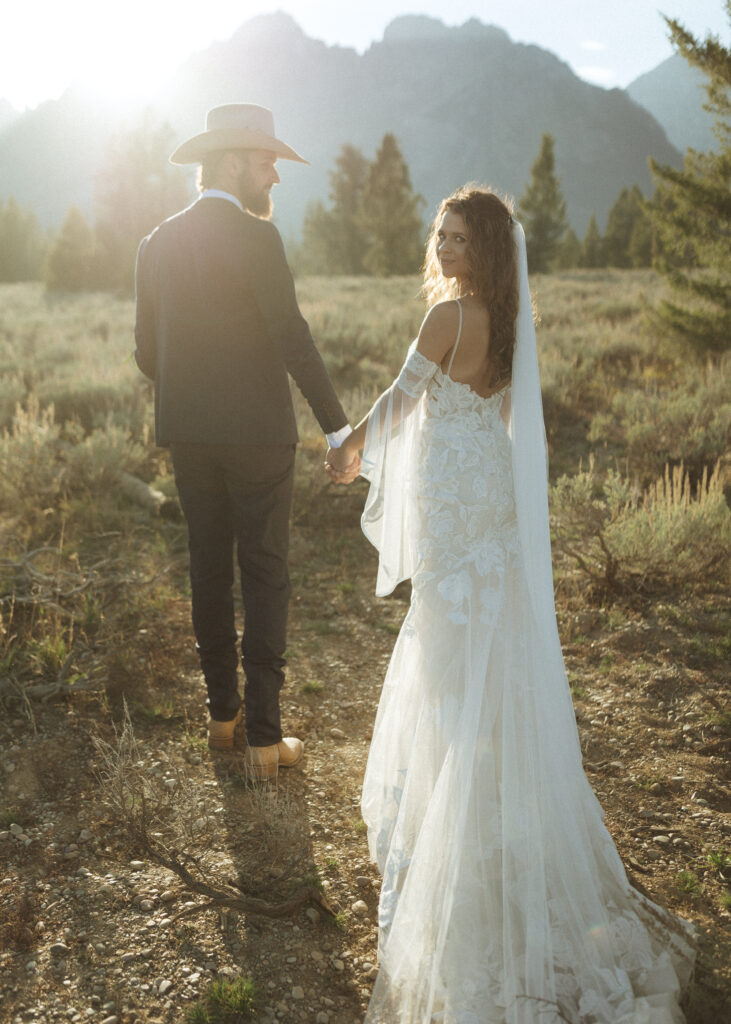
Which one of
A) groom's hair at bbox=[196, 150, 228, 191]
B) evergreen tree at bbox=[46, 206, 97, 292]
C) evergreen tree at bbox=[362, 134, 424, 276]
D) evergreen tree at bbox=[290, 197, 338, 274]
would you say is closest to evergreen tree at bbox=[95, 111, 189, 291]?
evergreen tree at bbox=[46, 206, 97, 292]

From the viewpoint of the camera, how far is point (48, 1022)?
77.4 inches

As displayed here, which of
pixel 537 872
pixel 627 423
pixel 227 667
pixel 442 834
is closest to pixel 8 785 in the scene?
pixel 227 667

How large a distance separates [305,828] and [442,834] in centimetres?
94

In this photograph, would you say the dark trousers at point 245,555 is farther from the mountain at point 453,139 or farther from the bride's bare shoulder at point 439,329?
the mountain at point 453,139

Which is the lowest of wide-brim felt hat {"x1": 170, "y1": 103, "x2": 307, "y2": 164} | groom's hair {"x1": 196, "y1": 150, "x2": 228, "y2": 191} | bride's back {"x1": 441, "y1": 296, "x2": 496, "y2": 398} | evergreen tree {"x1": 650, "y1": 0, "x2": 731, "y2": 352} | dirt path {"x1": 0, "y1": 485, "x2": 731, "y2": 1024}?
dirt path {"x1": 0, "y1": 485, "x2": 731, "y2": 1024}

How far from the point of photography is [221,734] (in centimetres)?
335

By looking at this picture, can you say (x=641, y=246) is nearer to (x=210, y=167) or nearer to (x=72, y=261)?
(x=72, y=261)

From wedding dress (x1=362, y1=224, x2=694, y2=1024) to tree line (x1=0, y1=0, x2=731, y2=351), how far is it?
24.8 feet

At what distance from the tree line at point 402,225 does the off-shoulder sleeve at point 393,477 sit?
755 cm

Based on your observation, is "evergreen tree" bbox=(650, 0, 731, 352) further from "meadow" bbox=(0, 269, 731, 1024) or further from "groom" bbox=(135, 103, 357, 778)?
"groom" bbox=(135, 103, 357, 778)

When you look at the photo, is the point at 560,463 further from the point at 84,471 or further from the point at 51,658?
the point at 51,658

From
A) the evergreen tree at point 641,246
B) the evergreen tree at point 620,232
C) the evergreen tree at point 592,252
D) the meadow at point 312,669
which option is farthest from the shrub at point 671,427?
the evergreen tree at point 592,252

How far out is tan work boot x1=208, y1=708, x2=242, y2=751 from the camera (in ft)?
11.0

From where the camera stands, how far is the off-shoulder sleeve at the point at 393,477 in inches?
98.9
